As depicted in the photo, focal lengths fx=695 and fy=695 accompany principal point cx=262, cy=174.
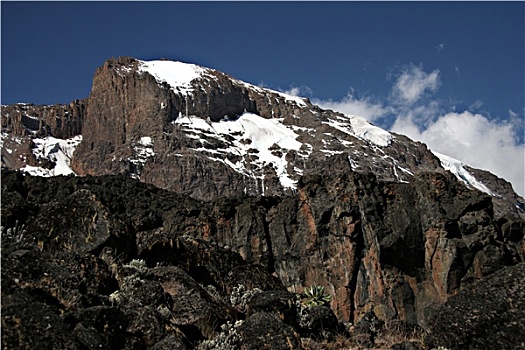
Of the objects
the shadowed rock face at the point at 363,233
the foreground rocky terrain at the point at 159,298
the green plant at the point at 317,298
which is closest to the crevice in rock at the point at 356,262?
the shadowed rock face at the point at 363,233

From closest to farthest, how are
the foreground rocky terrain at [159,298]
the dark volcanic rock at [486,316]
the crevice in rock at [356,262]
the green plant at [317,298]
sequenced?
the dark volcanic rock at [486,316]
the foreground rocky terrain at [159,298]
the green plant at [317,298]
the crevice in rock at [356,262]

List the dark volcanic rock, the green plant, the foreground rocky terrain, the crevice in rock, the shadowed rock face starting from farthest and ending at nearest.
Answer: the crevice in rock < the shadowed rock face < the green plant < the foreground rocky terrain < the dark volcanic rock

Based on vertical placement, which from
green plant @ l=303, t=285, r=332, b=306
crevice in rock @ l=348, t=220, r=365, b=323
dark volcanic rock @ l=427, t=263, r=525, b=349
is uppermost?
crevice in rock @ l=348, t=220, r=365, b=323

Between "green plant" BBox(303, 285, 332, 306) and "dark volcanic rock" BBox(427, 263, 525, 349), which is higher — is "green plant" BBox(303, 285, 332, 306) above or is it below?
above

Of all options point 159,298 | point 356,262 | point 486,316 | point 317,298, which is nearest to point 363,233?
point 356,262

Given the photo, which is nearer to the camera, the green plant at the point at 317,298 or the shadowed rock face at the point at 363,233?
the green plant at the point at 317,298

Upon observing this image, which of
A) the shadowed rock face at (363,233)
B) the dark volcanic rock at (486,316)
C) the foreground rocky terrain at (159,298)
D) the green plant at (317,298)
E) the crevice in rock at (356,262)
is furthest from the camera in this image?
the crevice in rock at (356,262)

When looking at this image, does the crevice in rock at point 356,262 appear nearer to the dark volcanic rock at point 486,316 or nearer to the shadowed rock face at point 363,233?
the shadowed rock face at point 363,233

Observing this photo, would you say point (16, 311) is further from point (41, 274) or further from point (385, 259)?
point (385, 259)

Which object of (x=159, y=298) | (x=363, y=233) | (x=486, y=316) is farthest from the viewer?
(x=363, y=233)

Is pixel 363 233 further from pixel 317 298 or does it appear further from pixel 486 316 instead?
pixel 486 316

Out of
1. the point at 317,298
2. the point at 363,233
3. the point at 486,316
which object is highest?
the point at 363,233

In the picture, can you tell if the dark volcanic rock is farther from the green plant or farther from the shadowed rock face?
the shadowed rock face

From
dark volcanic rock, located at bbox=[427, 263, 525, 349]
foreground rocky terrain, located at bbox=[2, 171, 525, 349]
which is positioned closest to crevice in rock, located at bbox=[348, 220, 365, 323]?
foreground rocky terrain, located at bbox=[2, 171, 525, 349]
